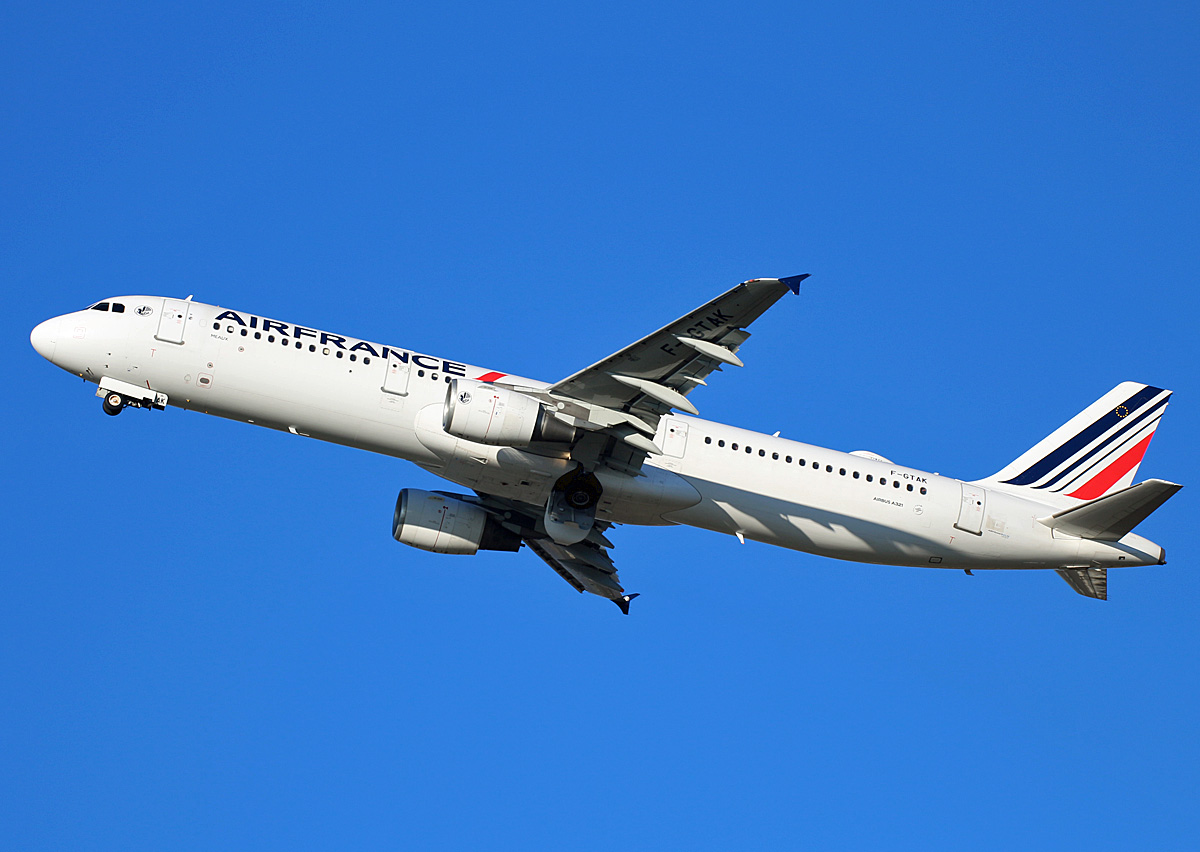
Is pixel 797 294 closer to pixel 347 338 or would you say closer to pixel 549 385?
pixel 549 385

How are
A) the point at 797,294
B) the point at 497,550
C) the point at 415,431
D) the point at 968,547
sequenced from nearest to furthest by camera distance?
1. the point at 797,294
2. the point at 415,431
3. the point at 968,547
4. the point at 497,550

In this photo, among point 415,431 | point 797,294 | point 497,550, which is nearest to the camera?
point 797,294

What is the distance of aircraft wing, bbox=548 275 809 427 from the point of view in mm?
29672

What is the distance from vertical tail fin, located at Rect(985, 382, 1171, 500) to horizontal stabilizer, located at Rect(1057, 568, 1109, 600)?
2.89 metres

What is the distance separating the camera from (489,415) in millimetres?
32938

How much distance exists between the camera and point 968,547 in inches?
1491

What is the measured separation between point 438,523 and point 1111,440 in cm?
2338

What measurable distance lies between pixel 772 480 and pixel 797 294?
31.4 feet

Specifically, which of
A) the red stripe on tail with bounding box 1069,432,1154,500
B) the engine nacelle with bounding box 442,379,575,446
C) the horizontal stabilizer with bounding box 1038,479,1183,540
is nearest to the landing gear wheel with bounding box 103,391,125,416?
the engine nacelle with bounding box 442,379,575,446

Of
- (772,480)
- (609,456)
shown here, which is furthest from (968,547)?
(609,456)

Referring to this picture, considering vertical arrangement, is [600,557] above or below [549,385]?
below

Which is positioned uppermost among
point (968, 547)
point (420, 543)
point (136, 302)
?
point (136, 302)

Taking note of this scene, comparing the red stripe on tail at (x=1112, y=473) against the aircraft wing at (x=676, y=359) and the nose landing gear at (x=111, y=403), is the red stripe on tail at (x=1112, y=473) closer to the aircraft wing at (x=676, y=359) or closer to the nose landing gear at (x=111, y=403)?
the aircraft wing at (x=676, y=359)

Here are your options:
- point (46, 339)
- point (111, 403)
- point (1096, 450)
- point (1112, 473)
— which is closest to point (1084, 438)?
point (1096, 450)
